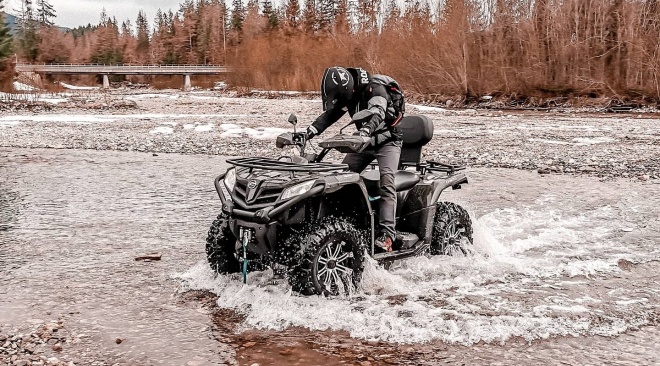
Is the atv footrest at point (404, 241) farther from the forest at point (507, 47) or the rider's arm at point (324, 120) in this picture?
the forest at point (507, 47)

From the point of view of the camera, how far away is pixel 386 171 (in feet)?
19.8

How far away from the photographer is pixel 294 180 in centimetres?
524

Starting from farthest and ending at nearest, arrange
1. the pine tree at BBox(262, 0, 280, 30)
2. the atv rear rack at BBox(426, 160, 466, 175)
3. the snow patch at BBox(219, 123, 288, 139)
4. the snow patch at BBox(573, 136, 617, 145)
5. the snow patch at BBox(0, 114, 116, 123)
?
the pine tree at BBox(262, 0, 280, 30), the snow patch at BBox(0, 114, 116, 123), the snow patch at BBox(219, 123, 288, 139), the snow patch at BBox(573, 136, 617, 145), the atv rear rack at BBox(426, 160, 466, 175)

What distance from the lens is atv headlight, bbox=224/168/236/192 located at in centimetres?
564

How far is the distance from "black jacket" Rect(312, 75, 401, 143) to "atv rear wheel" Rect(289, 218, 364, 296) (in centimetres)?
97

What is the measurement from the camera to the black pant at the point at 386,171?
596 cm

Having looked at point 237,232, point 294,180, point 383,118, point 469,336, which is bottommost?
point 469,336

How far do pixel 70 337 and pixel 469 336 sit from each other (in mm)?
2928

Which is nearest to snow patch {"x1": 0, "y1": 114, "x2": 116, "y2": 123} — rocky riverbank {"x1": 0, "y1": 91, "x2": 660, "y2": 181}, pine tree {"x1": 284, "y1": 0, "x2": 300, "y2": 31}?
rocky riverbank {"x1": 0, "y1": 91, "x2": 660, "y2": 181}

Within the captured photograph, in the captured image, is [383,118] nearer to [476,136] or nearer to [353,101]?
[353,101]

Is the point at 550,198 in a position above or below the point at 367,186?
below

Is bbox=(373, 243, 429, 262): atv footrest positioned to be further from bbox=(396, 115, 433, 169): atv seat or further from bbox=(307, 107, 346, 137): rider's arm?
bbox=(307, 107, 346, 137): rider's arm

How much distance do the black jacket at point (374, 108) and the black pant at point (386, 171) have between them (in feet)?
0.35

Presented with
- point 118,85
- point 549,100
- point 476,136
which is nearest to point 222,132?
point 476,136
